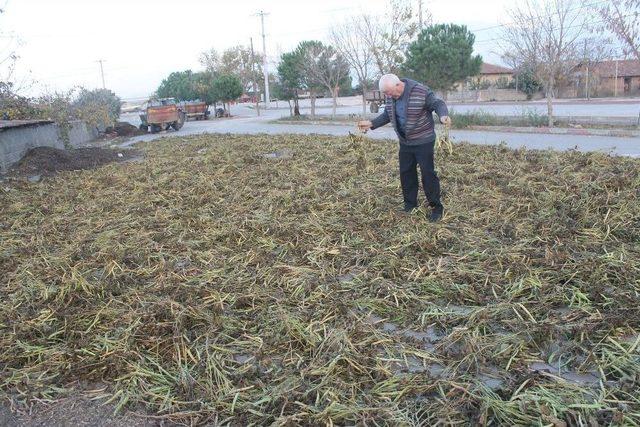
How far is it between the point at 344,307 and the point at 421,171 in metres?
2.29

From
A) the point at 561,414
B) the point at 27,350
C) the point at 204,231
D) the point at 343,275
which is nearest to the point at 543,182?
the point at 343,275

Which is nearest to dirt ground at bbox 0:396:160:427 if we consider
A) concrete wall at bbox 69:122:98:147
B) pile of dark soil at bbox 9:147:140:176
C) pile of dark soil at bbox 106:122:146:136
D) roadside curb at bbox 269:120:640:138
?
pile of dark soil at bbox 9:147:140:176

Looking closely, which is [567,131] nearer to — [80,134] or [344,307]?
[344,307]

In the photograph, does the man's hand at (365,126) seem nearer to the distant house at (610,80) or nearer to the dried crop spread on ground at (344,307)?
the dried crop spread on ground at (344,307)

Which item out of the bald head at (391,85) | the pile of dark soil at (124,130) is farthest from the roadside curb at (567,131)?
the pile of dark soil at (124,130)

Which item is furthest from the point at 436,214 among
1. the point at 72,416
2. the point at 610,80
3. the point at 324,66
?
the point at 610,80

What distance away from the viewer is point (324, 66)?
2955 centimetres

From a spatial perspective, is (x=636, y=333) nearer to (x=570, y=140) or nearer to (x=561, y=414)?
(x=561, y=414)

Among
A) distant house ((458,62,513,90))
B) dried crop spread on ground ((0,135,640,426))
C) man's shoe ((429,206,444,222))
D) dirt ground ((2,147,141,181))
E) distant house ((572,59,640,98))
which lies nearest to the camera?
dried crop spread on ground ((0,135,640,426))

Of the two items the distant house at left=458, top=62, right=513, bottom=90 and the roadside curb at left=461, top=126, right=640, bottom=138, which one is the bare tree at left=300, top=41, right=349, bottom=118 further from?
the distant house at left=458, top=62, right=513, bottom=90

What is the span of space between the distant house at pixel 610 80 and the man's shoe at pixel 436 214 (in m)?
37.7

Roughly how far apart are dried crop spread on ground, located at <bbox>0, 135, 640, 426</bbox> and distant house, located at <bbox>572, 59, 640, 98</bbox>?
37.9m

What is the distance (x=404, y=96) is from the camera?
204 inches

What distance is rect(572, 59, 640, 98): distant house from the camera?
40.1 metres
